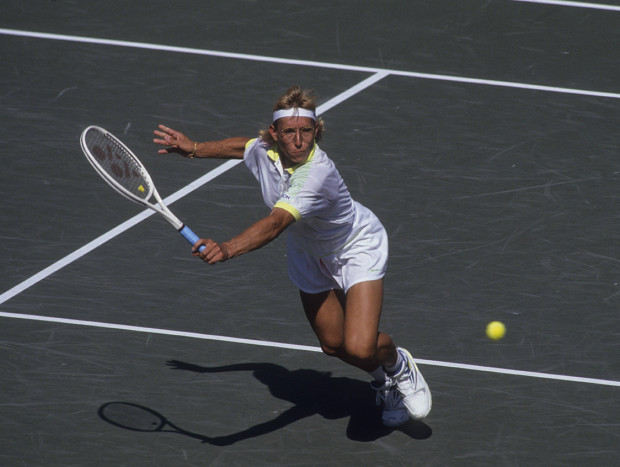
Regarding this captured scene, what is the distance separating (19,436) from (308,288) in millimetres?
1894

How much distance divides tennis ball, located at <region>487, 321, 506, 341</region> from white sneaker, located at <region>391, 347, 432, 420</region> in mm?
1179

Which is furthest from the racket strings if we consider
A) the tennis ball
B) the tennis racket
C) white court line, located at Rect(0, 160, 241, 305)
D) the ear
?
the tennis ball

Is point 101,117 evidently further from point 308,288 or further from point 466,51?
point 308,288

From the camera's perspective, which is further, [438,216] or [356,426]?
[438,216]

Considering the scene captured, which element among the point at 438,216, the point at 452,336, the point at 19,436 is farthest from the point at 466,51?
the point at 19,436

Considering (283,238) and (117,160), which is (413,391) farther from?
(283,238)

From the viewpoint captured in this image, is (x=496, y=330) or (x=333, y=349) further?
(x=496, y=330)

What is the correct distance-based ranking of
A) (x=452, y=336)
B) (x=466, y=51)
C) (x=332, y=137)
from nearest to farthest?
(x=452, y=336)
(x=332, y=137)
(x=466, y=51)

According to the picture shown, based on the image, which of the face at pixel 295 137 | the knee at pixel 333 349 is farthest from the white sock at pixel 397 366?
the face at pixel 295 137

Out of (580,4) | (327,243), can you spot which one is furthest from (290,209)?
(580,4)

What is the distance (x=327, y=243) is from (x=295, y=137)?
2.36ft

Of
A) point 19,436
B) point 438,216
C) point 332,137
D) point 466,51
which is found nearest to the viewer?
point 19,436

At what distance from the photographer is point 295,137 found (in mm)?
6797

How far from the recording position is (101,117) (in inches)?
463
